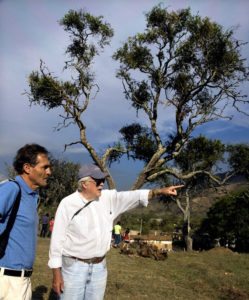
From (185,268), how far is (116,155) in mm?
7983

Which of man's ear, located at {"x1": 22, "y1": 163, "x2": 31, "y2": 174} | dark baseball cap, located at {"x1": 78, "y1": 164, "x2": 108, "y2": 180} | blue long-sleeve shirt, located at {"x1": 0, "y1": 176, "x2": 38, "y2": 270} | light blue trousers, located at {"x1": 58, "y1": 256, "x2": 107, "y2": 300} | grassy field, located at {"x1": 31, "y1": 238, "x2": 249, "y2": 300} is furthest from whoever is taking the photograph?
grassy field, located at {"x1": 31, "y1": 238, "x2": 249, "y2": 300}

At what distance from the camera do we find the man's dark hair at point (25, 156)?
264 cm

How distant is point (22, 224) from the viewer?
2.41 meters

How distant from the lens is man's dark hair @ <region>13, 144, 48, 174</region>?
2.64 metres

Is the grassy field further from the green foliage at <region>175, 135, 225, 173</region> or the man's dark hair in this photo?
the green foliage at <region>175, 135, 225, 173</region>

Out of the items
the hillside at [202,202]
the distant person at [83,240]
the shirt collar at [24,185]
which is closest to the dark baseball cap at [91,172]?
the distant person at [83,240]

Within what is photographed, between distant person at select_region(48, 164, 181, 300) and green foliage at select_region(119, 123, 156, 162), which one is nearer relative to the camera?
distant person at select_region(48, 164, 181, 300)

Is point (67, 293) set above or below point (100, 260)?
below

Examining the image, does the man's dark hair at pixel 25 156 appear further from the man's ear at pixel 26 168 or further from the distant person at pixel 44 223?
the distant person at pixel 44 223

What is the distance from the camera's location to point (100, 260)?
3.11 metres

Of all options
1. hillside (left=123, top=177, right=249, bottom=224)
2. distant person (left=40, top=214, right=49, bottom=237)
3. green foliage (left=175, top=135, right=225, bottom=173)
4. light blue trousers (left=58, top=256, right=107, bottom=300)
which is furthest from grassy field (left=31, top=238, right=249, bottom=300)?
distant person (left=40, top=214, right=49, bottom=237)

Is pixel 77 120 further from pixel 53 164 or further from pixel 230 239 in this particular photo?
pixel 53 164

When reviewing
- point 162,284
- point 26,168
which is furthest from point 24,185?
point 162,284

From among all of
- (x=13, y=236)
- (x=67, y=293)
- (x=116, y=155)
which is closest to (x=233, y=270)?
(x=116, y=155)
